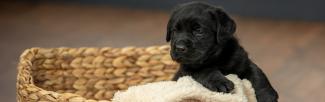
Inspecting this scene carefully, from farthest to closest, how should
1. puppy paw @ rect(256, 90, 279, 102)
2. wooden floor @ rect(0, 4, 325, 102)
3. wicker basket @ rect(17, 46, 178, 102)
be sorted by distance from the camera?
1. wooden floor @ rect(0, 4, 325, 102)
2. wicker basket @ rect(17, 46, 178, 102)
3. puppy paw @ rect(256, 90, 279, 102)

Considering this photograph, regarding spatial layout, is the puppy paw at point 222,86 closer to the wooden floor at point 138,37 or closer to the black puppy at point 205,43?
the black puppy at point 205,43

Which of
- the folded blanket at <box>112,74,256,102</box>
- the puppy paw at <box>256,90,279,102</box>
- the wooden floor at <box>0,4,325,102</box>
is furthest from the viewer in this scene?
the wooden floor at <box>0,4,325,102</box>

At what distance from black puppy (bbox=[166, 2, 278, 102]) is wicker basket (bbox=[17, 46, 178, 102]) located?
17.5 inches

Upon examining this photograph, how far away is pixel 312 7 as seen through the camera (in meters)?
2.69

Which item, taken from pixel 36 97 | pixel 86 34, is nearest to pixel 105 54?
pixel 36 97

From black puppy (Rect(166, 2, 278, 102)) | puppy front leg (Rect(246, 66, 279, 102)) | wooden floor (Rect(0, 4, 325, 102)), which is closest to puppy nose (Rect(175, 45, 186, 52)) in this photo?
black puppy (Rect(166, 2, 278, 102))

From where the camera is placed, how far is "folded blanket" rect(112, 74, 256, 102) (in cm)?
109

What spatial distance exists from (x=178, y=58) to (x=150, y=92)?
0.31 ft

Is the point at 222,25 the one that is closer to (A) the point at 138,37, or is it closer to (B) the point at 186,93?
(B) the point at 186,93

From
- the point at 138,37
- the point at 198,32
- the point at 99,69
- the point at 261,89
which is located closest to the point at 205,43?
the point at 198,32

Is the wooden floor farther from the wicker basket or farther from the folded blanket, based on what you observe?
the folded blanket

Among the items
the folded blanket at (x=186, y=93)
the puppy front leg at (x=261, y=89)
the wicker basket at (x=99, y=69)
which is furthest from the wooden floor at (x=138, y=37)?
the folded blanket at (x=186, y=93)

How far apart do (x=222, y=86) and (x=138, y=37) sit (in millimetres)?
1511

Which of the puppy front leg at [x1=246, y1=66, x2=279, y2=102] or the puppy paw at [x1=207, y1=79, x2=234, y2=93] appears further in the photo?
the puppy front leg at [x1=246, y1=66, x2=279, y2=102]
